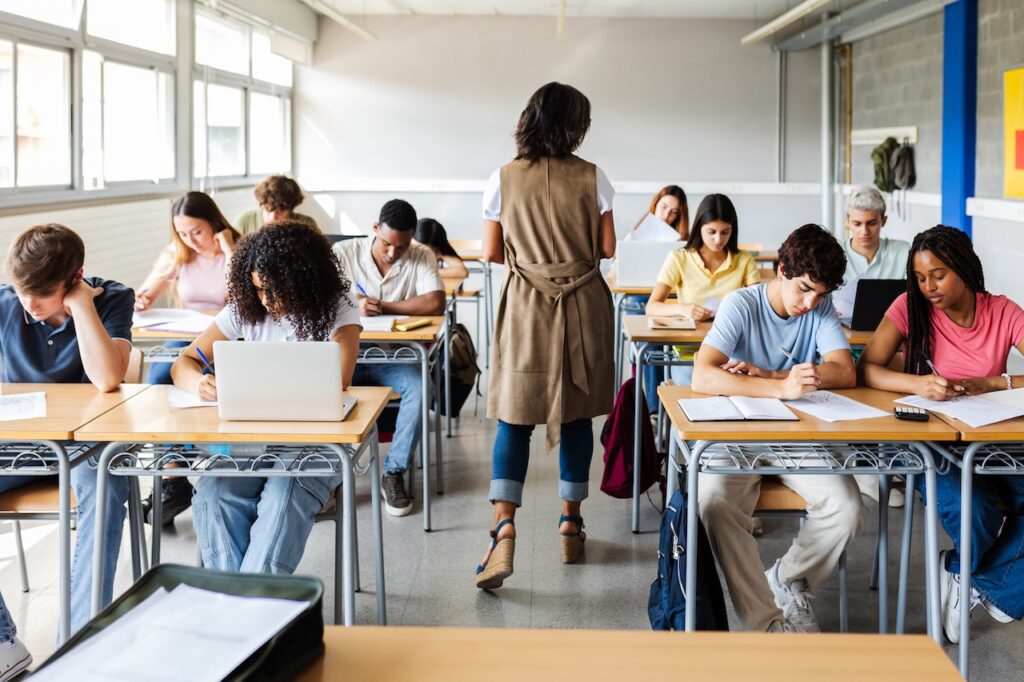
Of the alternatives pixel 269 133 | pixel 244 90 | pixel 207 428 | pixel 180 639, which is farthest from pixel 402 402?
pixel 269 133

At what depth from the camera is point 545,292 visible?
10.3 feet

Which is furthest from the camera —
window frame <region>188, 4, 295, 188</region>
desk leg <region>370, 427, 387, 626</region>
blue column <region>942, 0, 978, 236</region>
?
window frame <region>188, 4, 295, 188</region>

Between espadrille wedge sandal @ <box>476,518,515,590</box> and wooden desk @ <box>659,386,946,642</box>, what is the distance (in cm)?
76

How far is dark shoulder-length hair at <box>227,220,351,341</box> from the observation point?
262 cm

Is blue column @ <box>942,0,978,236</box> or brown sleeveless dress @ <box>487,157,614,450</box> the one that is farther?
blue column @ <box>942,0,978,236</box>

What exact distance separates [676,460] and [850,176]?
8083 millimetres

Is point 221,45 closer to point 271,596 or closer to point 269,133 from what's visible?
point 269,133

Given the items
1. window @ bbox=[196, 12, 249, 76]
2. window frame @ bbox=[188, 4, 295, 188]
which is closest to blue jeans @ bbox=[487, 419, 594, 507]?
window frame @ bbox=[188, 4, 295, 188]

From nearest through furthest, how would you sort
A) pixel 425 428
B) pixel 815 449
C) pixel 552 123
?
pixel 815 449
pixel 552 123
pixel 425 428

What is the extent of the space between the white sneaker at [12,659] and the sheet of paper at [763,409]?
1.73m

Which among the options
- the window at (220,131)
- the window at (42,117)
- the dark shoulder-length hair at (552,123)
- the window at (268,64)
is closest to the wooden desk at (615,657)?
the dark shoulder-length hair at (552,123)

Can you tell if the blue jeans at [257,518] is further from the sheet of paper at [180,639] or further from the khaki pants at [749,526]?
the sheet of paper at [180,639]

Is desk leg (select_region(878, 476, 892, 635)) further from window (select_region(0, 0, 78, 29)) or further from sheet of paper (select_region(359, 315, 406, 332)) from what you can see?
window (select_region(0, 0, 78, 29))

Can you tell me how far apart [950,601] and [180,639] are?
7.40 feet
